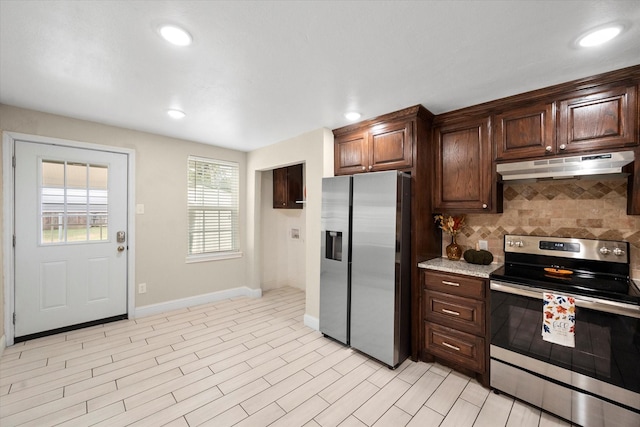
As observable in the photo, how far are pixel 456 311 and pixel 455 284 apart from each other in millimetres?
235

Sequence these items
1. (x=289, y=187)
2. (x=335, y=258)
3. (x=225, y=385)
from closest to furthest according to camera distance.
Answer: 1. (x=225, y=385)
2. (x=335, y=258)
3. (x=289, y=187)

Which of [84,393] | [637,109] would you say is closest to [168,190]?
[84,393]

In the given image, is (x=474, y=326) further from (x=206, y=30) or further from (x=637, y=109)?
(x=206, y=30)

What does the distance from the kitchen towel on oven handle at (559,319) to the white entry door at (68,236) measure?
4.31 metres

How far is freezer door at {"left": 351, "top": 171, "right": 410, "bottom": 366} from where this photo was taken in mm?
2387

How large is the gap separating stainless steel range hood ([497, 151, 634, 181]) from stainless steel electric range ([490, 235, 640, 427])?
60 centimetres

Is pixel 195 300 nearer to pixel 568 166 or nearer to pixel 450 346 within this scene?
pixel 450 346

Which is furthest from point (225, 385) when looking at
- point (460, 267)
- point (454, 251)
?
point (454, 251)

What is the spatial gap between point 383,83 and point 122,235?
11.4ft

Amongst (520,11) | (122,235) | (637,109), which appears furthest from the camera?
(122,235)

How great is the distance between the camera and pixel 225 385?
84.7 inches

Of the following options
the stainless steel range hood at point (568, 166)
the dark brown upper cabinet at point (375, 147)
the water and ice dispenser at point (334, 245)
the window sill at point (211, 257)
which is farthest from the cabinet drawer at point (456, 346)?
the window sill at point (211, 257)

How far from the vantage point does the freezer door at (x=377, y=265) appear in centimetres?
239

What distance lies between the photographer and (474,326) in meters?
2.21
